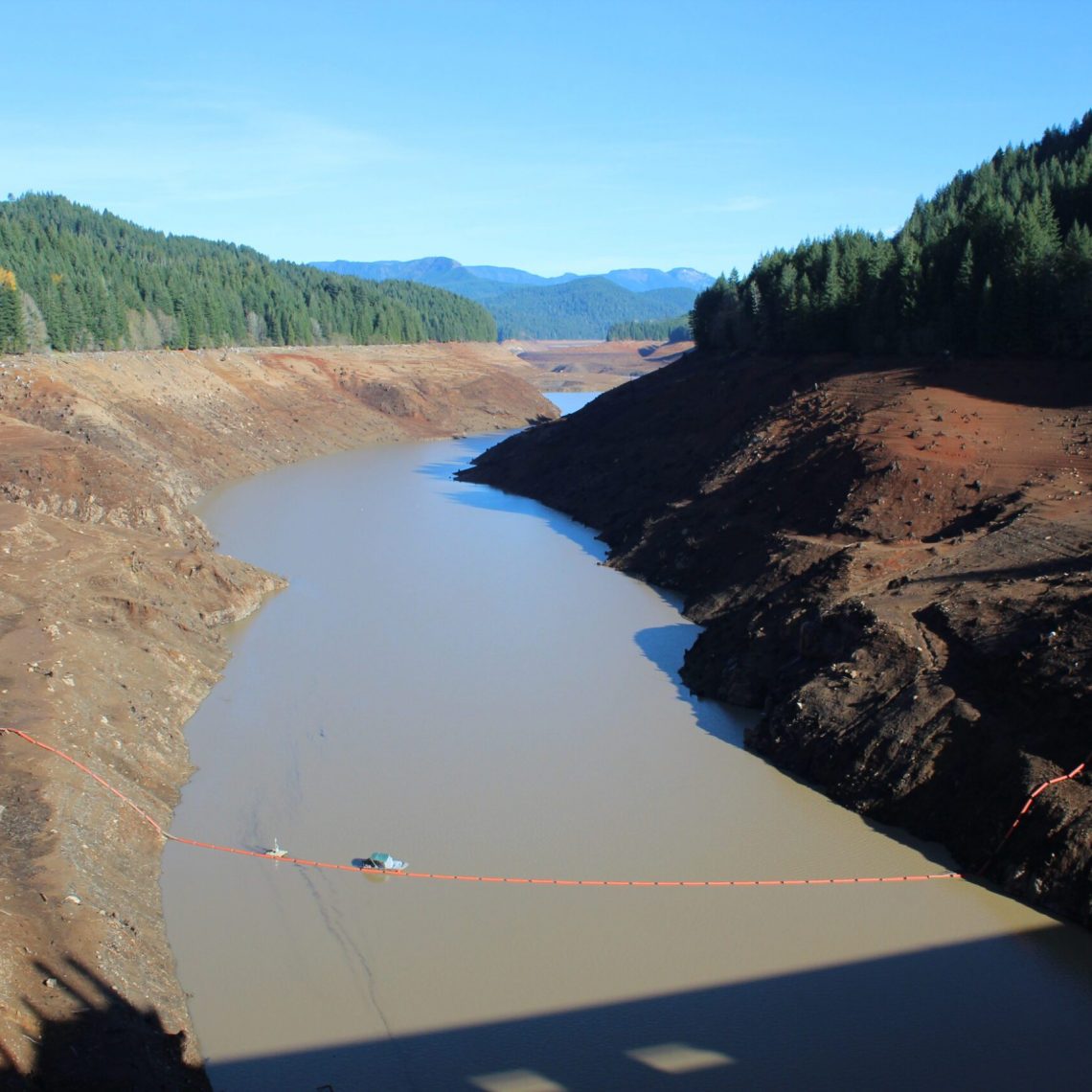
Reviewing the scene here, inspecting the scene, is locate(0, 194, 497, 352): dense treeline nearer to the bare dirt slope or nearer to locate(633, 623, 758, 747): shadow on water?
the bare dirt slope

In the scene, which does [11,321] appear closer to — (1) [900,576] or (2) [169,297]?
(2) [169,297]

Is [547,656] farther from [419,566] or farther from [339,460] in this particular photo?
[339,460]

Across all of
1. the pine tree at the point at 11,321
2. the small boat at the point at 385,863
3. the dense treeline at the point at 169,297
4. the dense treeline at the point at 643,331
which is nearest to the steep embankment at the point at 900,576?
the small boat at the point at 385,863

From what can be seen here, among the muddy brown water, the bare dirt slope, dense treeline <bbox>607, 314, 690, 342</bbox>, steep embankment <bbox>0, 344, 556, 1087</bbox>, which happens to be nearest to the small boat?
the muddy brown water

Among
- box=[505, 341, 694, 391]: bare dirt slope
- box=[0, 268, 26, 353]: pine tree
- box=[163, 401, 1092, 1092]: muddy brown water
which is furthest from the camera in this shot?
box=[505, 341, 694, 391]: bare dirt slope

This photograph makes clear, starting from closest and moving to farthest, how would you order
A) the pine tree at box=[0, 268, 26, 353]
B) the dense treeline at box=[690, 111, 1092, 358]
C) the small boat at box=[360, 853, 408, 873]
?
the small boat at box=[360, 853, 408, 873] → the dense treeline at box=[690, 111, 1092, 358] → the pine tree at box=[0, 268, 26, 353]

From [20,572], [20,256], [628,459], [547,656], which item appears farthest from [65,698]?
[20,256]
